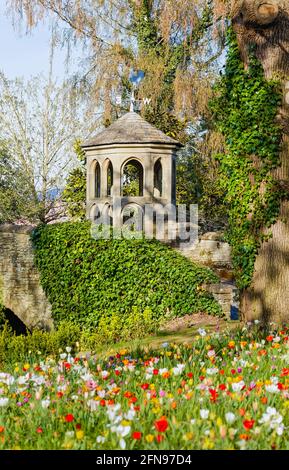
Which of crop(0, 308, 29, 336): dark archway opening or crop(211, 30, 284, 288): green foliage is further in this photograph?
crop(0, 308, 29, 336): dark archway opening

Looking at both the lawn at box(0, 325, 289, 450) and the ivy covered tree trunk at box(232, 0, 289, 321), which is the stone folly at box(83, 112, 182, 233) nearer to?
the ivy covered tree trunk at box(232, 0, 289, 321)

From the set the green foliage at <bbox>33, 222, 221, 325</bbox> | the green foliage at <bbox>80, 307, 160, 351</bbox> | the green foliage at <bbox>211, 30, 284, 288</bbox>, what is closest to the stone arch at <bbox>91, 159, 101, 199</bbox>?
the green foliage at <bbox>33, 222, 221, 325</bbox>

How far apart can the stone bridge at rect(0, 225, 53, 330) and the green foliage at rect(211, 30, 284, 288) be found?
27.4ft

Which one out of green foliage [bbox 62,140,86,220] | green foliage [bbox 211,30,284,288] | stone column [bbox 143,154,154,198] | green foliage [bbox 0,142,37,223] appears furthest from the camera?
green foliage [bbox 0,142,37,223]

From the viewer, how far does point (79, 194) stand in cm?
2394

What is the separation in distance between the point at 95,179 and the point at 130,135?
2081mm

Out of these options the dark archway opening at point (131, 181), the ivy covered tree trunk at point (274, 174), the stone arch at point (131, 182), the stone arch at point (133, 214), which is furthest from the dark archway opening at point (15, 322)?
the ivy covered tree trunk at point (274, 174)

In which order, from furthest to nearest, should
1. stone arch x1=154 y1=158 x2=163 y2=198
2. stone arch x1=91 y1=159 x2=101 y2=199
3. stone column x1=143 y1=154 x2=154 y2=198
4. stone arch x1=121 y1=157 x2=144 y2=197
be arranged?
stone arch x1=121 y1=157 x2=144 y2=197 → stone arch x1=154 y1=158 x2=163 y2=198 → stone arch x1=91 y1=159 x2=101 y2=199 → stone column x1=143 y1=154 x2=154 y2=198

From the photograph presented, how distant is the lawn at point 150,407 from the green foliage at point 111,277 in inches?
305

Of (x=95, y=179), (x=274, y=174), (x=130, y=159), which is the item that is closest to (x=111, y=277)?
(x=130, y=159)

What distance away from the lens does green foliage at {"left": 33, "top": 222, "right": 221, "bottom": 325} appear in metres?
14.2

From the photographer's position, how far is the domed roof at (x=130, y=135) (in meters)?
18.9
